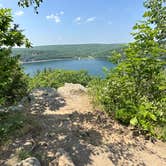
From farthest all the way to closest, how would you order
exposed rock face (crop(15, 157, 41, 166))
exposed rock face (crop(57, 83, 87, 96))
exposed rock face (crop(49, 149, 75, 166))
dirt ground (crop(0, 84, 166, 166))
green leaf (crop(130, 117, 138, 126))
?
exposed rock face (crop(57, 83, 87, 96)) < green leaf (crop(130, 117, 138, 126)) < dirt ground (crop(0, 84, 166, 166)) < exposed rock face (crop(49, 149, 75, 166)) < exposed rock face (crop(15, 157, 41, 166))

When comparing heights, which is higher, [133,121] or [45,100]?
[133,121]

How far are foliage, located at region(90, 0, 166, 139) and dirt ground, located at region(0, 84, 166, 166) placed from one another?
360 mm

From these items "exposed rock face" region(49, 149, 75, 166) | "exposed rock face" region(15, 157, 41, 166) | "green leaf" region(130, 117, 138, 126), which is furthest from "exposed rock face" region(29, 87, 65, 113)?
"exposed rock face" region(15, 157, 41, 166)

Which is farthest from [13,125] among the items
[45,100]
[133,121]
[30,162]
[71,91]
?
[71,91]

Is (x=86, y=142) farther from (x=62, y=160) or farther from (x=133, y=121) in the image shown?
(x=133, y=121)

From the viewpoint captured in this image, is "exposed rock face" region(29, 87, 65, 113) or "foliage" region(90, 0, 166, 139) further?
"exposed rock face" region(29, 87, 65, 113)

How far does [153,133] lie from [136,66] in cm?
178

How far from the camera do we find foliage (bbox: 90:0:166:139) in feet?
19.8

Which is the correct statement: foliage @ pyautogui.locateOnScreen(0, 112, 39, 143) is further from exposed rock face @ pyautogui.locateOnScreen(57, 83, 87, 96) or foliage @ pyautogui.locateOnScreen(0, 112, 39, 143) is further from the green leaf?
exposed rock face @ pyautogui.locateOnScreen(57, 83, 87, 96)

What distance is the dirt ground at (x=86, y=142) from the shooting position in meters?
4.64

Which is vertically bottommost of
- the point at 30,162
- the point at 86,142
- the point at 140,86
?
the point at 86,142

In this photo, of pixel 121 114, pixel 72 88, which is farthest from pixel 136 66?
pixel 72 88

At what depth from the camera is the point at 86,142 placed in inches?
205

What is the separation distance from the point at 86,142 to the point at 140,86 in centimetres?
241
